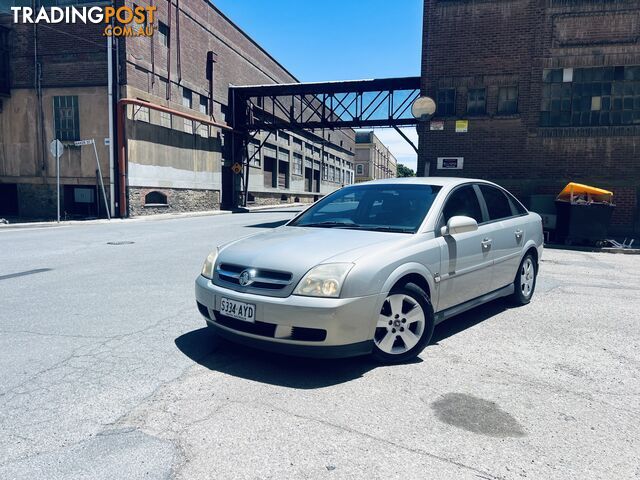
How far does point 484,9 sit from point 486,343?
14.0 meters

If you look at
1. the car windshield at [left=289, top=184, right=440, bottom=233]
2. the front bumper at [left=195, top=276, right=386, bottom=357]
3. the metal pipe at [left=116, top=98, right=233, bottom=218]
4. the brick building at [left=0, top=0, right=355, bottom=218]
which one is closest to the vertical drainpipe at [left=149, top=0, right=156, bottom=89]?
the brick building at [left=0, top=0, right=355, bottom=218]

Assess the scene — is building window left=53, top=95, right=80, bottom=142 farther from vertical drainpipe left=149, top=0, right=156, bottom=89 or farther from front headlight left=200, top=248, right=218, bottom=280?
front headlight left=200, top=248, right=218, bottom=280

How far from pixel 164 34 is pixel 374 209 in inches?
967

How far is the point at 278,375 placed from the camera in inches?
140

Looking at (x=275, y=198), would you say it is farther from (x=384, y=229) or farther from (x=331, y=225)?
(x=384, y=229)

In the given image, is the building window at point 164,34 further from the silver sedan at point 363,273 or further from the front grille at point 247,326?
the front grille at point 247,326

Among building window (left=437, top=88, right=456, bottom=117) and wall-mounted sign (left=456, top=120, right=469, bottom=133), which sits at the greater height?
building window (left=437, top=88, right=456, bottom=117)

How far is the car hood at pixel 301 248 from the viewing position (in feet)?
11.7

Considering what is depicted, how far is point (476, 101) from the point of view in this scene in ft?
50.9

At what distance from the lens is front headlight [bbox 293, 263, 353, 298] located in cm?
340

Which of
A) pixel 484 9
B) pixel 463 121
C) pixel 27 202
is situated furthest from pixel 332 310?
pixel 27 202

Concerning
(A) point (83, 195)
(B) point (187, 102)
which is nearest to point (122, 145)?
(A) point (83, 195)

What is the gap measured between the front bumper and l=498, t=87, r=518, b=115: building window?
45.0 ft

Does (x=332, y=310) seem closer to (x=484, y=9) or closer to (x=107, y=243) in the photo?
(x=107, y=243)
